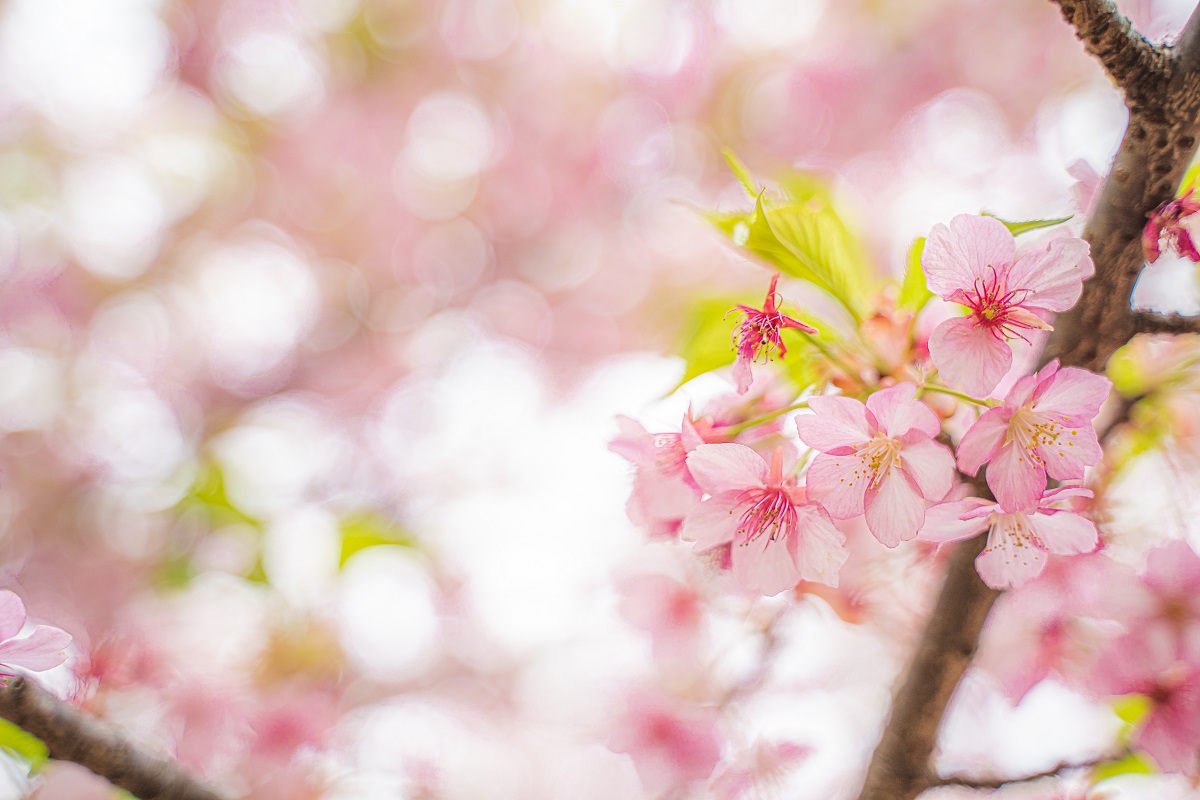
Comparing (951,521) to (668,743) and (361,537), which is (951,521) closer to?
(668,743)

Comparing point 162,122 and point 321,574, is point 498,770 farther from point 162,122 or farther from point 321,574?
point 162,122

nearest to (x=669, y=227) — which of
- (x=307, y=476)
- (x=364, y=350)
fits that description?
(x=364, y=350)

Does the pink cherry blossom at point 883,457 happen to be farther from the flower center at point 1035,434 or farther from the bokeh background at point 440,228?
the bokeh background at point 440,228

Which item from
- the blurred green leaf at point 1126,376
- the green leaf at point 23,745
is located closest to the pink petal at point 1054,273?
the blurred green leaf at point 1126,376

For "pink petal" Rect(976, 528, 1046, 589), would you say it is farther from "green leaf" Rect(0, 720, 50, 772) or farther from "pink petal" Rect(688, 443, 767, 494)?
"green leaf" Rect(0, 720, 50, 772)

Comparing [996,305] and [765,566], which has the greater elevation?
[996,305]

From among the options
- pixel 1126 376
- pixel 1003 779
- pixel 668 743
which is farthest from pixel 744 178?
pixel 668 743
